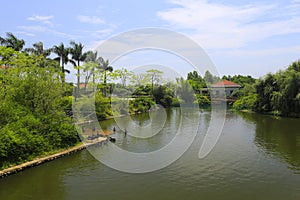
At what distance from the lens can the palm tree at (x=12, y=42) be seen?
27406 millimetres

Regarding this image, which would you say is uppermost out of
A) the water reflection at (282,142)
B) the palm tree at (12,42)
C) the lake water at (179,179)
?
the palm tree at (12,42)

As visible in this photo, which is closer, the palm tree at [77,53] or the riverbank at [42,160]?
the riverbank at [42,160]

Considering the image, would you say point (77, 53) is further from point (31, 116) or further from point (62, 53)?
point (31, 116)

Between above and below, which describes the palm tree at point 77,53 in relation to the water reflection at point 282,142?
above

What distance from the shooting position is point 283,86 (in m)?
35.5

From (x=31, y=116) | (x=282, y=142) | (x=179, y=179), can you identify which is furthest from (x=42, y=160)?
(x=282, y=142)

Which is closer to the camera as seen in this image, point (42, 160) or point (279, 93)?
point (42, 160)

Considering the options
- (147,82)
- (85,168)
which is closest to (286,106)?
(147,82)

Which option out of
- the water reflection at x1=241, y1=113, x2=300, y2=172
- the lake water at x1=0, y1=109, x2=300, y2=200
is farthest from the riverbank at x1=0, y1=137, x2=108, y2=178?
the water reflection at x1=241, y1=113, x2=300, y2=172

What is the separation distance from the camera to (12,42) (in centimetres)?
2781

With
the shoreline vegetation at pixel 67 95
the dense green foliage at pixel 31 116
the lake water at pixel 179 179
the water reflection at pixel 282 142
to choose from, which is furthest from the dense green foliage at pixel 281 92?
the dense green foliage at pixel 31 116

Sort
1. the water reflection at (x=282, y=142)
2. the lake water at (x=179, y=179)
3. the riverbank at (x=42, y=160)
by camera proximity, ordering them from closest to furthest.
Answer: the lake water at (x=179, y=179), the riverbank at (x=42, y=160), the water reflection at (x=282, y=142)

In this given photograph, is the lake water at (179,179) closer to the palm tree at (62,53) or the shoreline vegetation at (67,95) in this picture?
the shoreline vegetation at (67,95)

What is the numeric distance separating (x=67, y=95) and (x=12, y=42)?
9954 mm
